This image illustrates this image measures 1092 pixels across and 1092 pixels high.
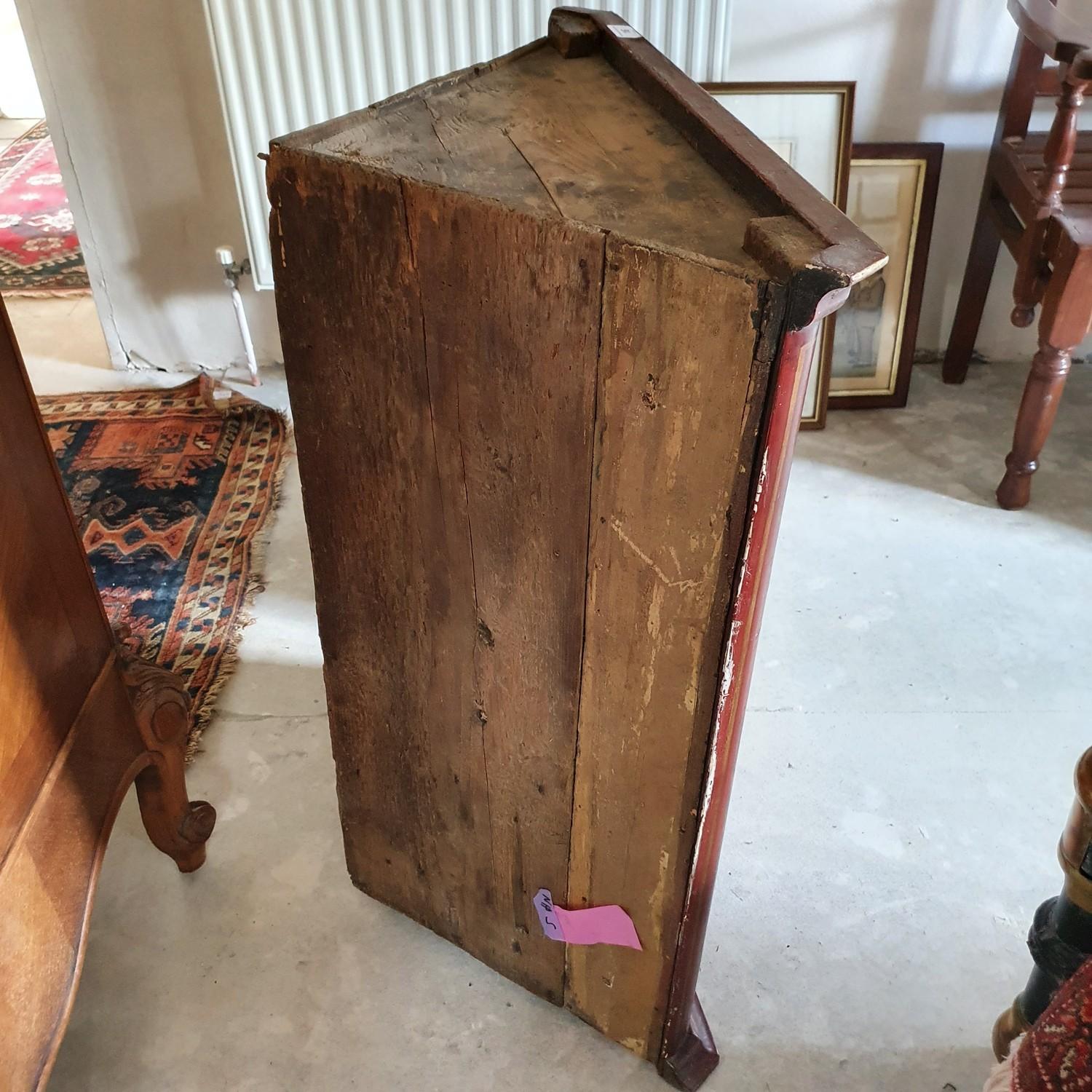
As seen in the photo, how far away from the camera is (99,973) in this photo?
1.32m

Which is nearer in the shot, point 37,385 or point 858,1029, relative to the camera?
point 858,1029

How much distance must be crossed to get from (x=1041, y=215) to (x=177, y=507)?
1657mm

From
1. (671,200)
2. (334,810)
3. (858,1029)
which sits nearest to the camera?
(671,200)

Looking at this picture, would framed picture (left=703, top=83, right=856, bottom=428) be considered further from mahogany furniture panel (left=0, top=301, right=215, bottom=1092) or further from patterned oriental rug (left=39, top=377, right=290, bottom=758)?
mahogany furniture panel (left=0, top=301, right=215, bottom=1092)

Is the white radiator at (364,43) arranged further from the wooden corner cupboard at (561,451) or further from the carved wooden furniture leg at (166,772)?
the carved wooden furniture leg at (166,772)

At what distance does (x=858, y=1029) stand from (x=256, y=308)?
193 centimetres

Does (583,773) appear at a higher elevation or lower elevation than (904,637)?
higher

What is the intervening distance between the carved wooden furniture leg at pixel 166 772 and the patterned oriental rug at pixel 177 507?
0.78 ft

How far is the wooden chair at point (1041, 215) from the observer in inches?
68.1

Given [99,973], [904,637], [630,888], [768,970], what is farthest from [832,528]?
[99,973]

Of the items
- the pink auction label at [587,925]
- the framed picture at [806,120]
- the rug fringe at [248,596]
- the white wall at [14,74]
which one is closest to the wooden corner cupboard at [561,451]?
the pink auction label at [587,925]

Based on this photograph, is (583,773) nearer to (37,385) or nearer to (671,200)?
(671,200)

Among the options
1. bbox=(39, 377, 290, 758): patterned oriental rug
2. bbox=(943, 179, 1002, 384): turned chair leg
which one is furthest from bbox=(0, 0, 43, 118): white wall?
bbox=(943, 179, 1002, 384): turned chair leg

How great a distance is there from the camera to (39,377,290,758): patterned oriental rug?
181 cm
